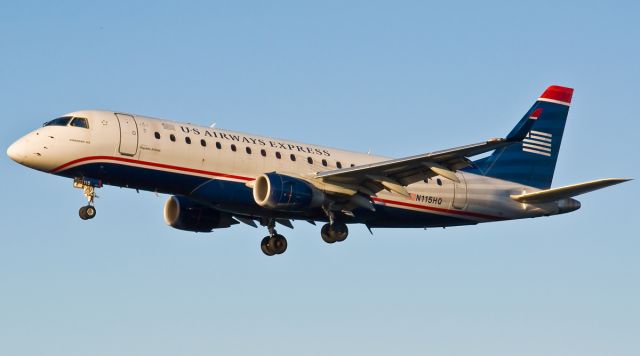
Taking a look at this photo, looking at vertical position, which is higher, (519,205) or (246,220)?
(519,205)

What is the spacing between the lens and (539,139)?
55562mm

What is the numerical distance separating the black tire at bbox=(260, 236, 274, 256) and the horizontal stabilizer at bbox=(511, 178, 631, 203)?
10.8 m

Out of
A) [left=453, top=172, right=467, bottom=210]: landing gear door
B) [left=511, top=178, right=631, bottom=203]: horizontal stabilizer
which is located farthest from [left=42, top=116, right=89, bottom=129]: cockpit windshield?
[left=511, top=178, right=631, bottom=203]: horizontal stabilizer

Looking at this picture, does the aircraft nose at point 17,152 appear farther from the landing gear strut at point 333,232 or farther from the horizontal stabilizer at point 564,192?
the horizontal stabilizer at point 564,192

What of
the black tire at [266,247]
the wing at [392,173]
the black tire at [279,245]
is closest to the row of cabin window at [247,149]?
the wing at [392,173]

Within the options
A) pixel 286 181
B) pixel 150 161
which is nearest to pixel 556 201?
pixel 286 181

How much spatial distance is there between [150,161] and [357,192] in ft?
27.5

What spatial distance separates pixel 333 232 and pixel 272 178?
4127 millimetres

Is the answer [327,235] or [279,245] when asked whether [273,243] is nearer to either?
[279,245]

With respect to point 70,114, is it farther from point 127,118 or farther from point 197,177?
point 197,177

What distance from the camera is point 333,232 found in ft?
160

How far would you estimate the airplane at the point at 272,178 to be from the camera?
45344mm

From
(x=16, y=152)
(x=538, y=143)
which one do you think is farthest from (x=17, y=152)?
(x=538, y=143)

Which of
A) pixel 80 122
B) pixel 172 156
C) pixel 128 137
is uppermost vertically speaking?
pixel 80 122
